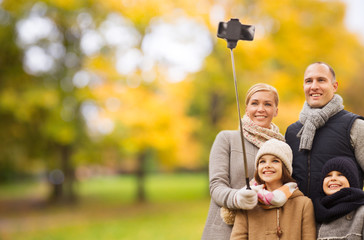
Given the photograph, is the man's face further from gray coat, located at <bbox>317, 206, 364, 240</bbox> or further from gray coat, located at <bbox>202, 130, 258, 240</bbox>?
gray coat, located at <bbox>317, 206, 364, 240</bbox>

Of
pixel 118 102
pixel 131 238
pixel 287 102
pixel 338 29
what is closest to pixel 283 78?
pixel 287 102

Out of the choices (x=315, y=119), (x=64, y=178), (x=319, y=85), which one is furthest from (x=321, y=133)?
(x=64, y=178)

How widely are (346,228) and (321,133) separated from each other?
576mm

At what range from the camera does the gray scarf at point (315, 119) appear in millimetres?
2408

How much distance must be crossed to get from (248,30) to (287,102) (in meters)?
7.38

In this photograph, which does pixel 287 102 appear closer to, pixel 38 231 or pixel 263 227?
pixel 38 231

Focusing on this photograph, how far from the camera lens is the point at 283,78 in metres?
9.76

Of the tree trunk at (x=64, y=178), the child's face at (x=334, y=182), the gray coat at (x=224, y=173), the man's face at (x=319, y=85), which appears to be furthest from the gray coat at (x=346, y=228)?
the tree trunk at (x=64, y=178)

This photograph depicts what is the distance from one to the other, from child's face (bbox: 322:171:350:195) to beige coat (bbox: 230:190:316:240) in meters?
0.13

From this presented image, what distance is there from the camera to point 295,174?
2.50 meters

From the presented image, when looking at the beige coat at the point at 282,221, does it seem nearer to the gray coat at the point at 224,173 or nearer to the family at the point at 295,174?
the family at the point at 295,174

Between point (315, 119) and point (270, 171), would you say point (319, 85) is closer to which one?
point (315, 119)

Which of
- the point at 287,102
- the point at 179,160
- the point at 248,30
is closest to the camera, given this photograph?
the point at 248,30

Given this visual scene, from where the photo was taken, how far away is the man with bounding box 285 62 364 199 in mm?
2377
